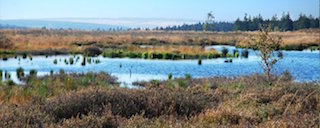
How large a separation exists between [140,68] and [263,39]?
45.8 ft

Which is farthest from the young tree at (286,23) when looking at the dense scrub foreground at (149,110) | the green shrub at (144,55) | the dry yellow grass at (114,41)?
the dense scrub foreground at (149,110)

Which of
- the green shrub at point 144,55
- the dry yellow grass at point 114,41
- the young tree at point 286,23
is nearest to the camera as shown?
the green shrub at point 144,55

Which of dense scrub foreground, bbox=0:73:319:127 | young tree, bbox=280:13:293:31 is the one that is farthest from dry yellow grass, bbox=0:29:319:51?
young tree, bbox=280:13:293:31

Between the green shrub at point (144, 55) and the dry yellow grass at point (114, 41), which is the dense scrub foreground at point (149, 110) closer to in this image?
the dry yellow grass at point (114, 41)

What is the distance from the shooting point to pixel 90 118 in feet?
26.0

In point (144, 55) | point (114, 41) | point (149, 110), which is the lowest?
point (149, 110)

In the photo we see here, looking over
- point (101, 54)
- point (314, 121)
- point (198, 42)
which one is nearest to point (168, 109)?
point (314, 121)

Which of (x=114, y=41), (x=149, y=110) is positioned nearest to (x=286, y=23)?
(x=114, y=41)

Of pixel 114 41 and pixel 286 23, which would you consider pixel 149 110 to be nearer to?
pixel 114 41

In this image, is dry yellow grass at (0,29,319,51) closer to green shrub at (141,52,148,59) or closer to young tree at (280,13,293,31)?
green shrub at (141,52,148,59)

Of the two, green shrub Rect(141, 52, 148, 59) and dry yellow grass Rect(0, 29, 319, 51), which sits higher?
dry yellow grass Rect(0, 29, 319, 51)

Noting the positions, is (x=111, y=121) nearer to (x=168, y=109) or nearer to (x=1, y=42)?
(x=168, y=109)

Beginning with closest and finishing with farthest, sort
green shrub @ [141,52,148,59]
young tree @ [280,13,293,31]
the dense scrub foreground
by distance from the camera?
the dense scrub foreground, green shrub @ [141,52,148,59], young tree @ [280,13,293,31]

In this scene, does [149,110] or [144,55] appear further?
[144,55]
